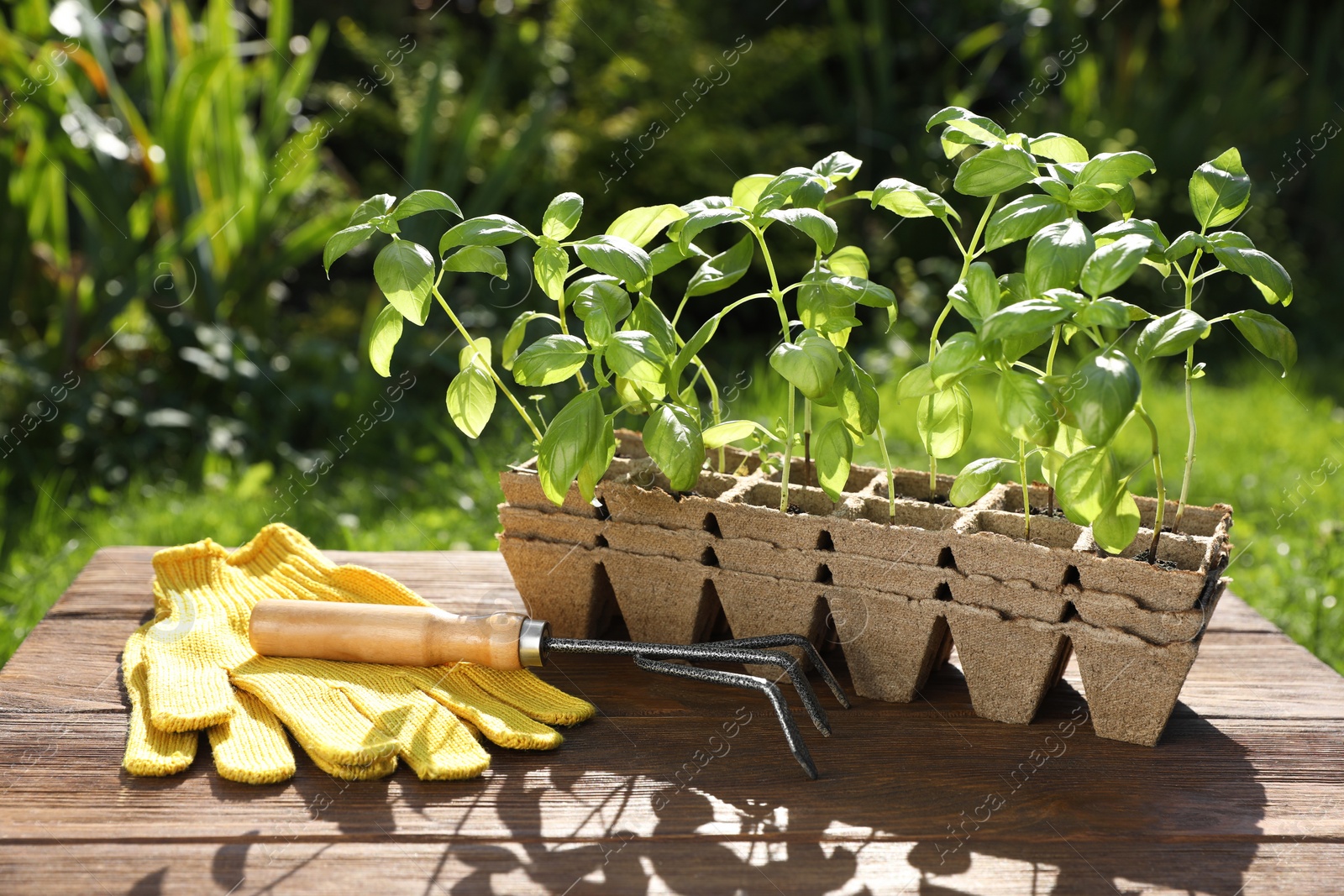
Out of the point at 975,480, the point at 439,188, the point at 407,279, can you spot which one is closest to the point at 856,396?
the point at 975,480

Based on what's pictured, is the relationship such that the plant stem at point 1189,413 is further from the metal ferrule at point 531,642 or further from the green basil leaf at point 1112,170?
the metal ferrule at point 531,642

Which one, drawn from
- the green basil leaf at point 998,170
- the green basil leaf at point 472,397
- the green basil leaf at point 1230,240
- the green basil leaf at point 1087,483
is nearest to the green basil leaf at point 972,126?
the green basil leaf at point 998,170

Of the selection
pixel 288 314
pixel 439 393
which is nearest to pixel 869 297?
pixel 439 393

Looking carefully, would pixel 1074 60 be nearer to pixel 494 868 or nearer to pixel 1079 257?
pixel 1079 257

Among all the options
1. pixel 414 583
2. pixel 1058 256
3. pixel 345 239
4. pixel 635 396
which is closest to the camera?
pixel 1058 256

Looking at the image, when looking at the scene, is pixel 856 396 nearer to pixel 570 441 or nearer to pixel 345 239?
pixel 570 441

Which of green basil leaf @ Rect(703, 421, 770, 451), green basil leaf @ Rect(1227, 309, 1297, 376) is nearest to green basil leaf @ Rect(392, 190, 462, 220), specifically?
green basil leaf @ Rect(703, 421, 770, 451)

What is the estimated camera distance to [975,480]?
49.1 inches

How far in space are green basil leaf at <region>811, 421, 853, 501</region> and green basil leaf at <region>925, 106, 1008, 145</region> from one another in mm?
321

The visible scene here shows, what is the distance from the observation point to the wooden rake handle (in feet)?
4.08

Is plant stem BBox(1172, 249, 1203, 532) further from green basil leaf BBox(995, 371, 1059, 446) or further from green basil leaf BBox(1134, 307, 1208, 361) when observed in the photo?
green basil leaf BBox(995, 371, 1059, 446)

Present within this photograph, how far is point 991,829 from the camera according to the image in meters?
1.04

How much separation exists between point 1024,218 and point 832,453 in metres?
0.30

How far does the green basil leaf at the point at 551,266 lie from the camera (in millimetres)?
1212
